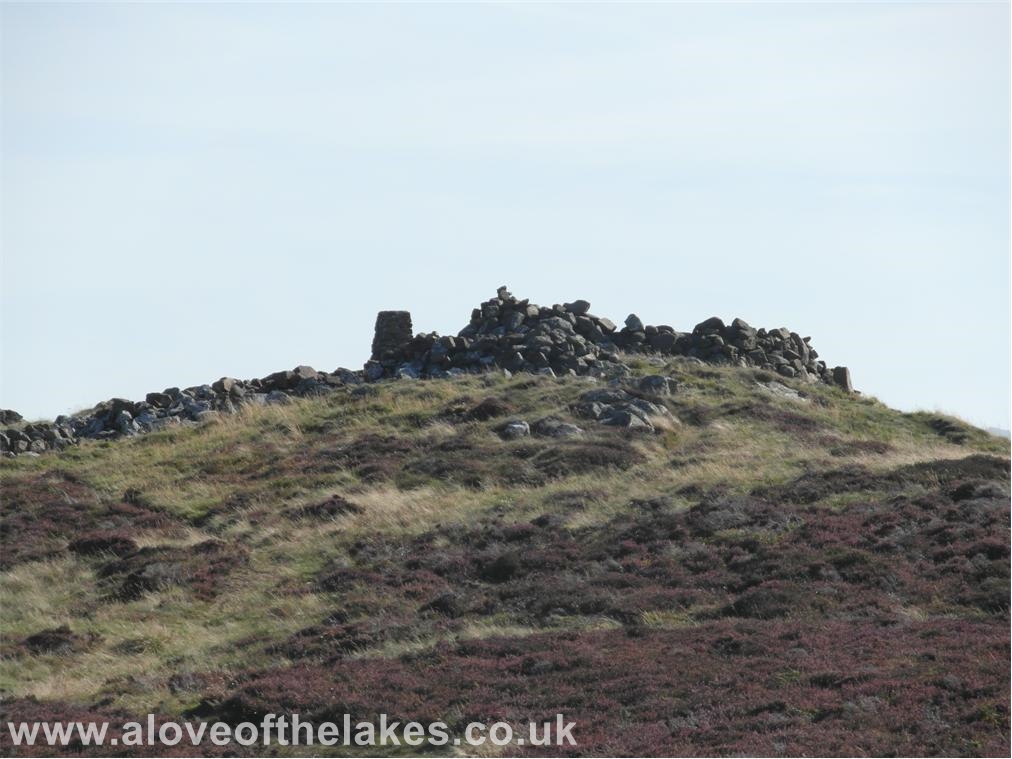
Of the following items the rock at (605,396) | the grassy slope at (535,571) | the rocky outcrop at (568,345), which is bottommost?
the grassy slope at (535,571)

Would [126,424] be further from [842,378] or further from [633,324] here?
[842,378]

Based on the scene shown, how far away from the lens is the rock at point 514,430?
4128 centimetres

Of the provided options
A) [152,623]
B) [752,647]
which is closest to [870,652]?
[752,647]

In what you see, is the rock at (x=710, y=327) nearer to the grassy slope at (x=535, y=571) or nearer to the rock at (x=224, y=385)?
the grassy slope at (x=535, y=571)

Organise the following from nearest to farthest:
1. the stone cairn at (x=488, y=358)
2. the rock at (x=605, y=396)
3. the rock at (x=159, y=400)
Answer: the rock at (x=605, y=396)
the stone cairn at (x=488, y=358)
the rock at (x=159, y=400)

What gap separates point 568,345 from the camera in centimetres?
5038

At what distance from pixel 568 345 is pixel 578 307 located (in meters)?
3.29

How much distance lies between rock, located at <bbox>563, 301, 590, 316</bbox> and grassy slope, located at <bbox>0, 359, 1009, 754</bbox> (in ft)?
23.3

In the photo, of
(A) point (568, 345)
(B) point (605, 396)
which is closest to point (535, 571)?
(B) point (605, 396)

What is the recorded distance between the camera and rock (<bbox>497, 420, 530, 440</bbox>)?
41281mm

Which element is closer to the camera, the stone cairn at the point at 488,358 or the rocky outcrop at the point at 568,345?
the stone cairn at the point at 488,358

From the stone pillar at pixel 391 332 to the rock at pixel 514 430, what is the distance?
1247cm

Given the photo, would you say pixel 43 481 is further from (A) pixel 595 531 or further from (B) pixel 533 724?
(B) pixel 533 724

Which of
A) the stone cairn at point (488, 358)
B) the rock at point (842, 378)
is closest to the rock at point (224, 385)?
the stone cairn at point (488, 358)
